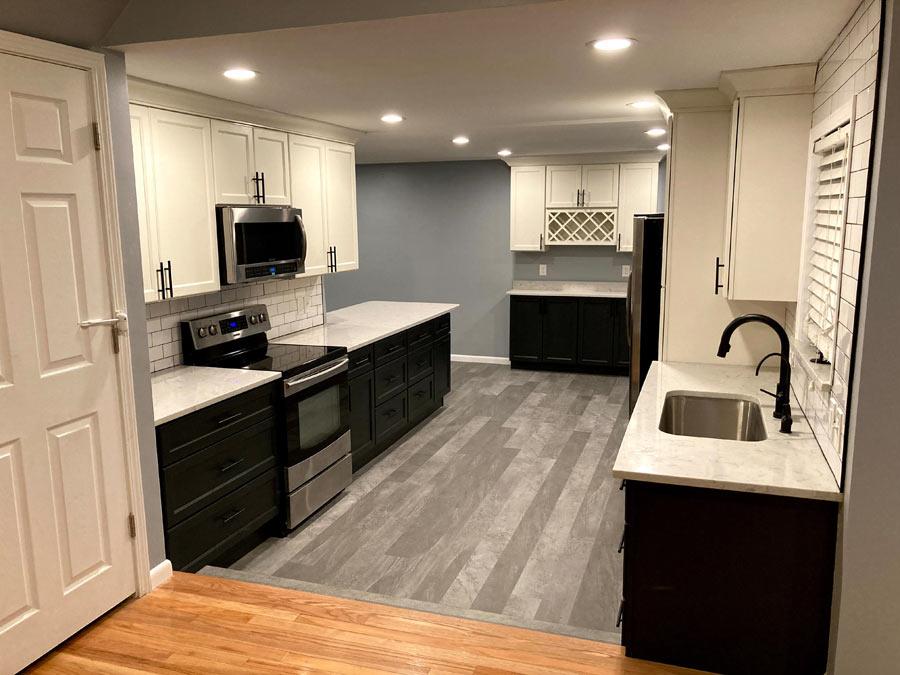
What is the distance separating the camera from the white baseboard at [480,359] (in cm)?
796

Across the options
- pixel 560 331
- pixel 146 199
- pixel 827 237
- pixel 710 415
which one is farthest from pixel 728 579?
pixel 560 331

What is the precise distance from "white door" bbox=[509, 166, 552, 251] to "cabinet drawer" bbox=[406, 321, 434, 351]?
2.25 metres

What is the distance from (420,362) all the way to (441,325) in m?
0.53

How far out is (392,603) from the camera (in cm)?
296

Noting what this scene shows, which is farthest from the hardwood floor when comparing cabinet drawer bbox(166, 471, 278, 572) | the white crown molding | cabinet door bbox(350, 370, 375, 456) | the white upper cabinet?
the white crown molding

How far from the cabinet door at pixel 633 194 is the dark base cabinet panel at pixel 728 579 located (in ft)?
17.7

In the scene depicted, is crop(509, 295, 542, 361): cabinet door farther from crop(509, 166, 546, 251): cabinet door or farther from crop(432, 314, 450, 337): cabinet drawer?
crop(432, 314, 450, 337): cabinet drawer

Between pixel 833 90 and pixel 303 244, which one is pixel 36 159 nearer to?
pixel 303 244

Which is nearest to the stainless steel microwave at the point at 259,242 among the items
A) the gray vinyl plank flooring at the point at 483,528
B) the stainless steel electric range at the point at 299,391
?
the stainless steel electric range at the point at 299,391

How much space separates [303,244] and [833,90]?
9.46 feet

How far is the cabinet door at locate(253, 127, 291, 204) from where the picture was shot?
4.01 meters

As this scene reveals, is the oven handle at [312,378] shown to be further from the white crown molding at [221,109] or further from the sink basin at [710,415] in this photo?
the sink basin at [710,415]

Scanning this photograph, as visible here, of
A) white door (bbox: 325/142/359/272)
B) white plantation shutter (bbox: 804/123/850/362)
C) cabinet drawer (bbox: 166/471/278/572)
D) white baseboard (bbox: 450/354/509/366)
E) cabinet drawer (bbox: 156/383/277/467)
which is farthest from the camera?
white baseboard (bbox: 450/354/509/366)

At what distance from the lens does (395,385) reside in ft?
16.7
